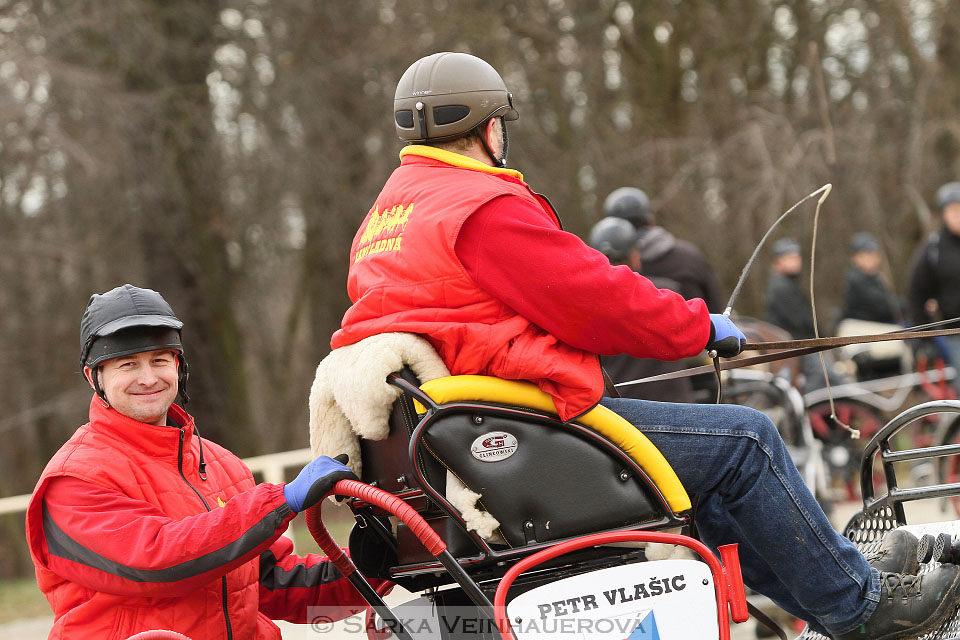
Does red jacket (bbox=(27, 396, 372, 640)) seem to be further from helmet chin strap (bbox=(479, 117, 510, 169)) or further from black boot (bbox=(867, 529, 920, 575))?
black boot (bbox=(867, 529, 920, 575))

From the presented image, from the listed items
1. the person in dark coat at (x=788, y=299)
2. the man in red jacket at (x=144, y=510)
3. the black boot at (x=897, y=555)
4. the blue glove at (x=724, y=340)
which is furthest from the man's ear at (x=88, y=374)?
the person in dark coat at (x=788, y=299)

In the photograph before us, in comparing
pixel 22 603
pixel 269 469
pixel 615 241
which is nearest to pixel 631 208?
pixel 615 241

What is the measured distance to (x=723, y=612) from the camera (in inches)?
121

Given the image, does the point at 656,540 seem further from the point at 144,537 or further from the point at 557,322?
the point at 144,537

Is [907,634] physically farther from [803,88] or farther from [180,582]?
[803,88]

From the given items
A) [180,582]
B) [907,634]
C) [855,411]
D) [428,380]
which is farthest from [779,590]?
[855,411]

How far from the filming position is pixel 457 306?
3107 millimetres

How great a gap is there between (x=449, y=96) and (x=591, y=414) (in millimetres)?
960

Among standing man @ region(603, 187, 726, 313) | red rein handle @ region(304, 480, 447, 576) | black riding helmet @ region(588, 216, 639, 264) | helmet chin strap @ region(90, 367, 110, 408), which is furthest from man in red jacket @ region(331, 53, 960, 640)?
standing man @ region(603, 187, 726, 313)

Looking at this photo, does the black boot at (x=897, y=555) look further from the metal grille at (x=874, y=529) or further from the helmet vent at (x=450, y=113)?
the helmet vent at (x=450, y=113)

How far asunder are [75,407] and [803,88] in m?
9.19

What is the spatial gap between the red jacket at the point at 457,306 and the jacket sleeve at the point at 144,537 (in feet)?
1.91

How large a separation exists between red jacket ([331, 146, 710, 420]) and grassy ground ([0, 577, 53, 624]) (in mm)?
6483

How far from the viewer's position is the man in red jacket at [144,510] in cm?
298
